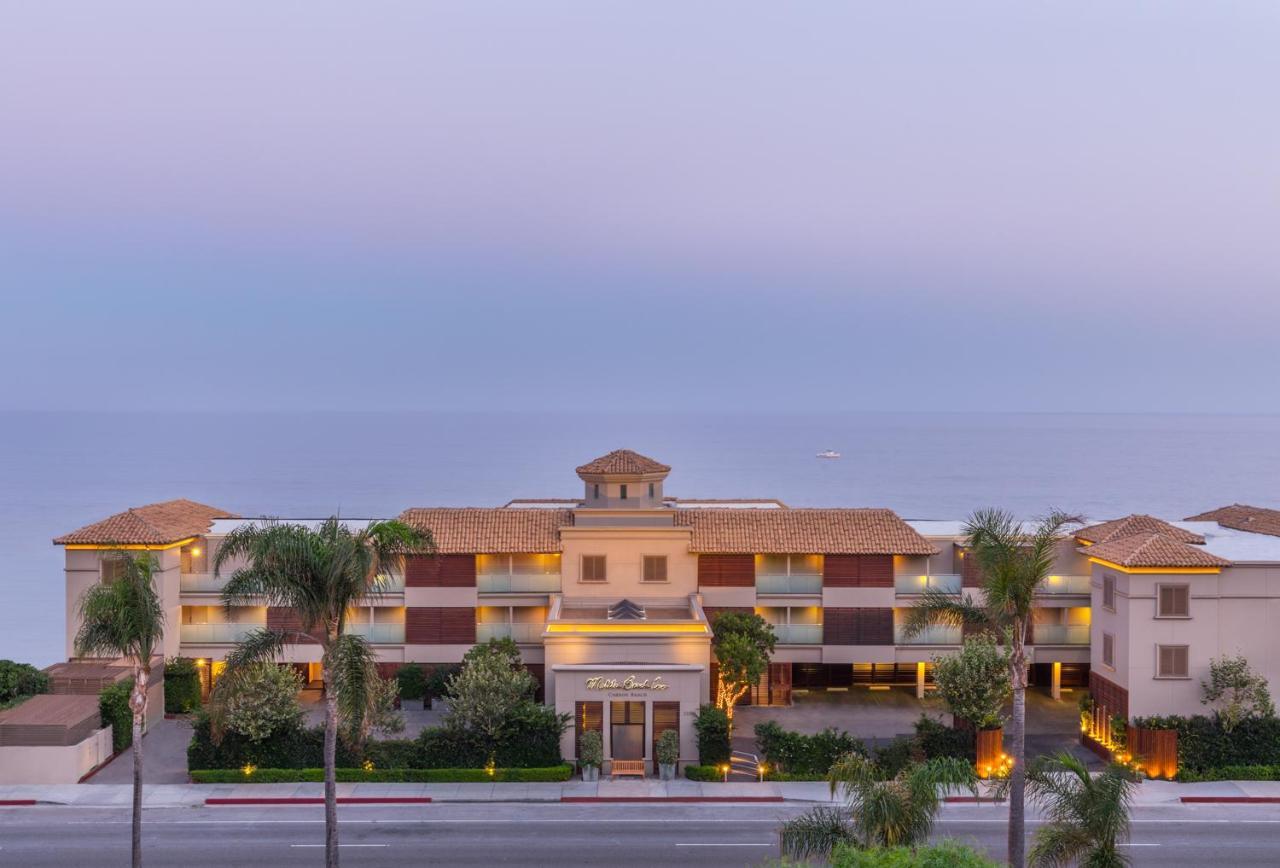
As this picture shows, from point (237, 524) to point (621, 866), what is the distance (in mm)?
28296

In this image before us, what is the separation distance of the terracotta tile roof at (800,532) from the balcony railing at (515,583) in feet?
20.2

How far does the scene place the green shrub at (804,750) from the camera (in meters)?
36.3

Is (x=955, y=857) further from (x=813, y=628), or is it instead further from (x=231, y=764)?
(x=813, y=628)

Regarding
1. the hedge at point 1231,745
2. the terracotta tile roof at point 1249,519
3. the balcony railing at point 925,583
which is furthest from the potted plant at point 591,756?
the terracotta tile roof at point 1249,519

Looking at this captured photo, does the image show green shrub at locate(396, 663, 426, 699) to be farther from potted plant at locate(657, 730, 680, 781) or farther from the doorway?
potted plant at locate(657, 730, 680, 781)

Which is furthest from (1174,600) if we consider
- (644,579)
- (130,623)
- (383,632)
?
(130,623)

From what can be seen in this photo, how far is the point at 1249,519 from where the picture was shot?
4934 centimetres

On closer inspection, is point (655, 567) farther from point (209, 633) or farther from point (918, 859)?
point (918, 859)

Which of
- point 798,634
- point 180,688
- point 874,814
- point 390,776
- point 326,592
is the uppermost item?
point 326,592

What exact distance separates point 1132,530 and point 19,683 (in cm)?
4310

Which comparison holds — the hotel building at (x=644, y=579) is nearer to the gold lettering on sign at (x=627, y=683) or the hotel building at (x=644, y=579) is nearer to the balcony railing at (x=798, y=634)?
the balcony railing at (x=798, y=634)

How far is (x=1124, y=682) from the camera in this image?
38.5 meters

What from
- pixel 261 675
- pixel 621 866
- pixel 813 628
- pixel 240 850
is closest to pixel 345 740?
pixel 261 675

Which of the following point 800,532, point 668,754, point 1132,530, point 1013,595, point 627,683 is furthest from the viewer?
point 800,532
